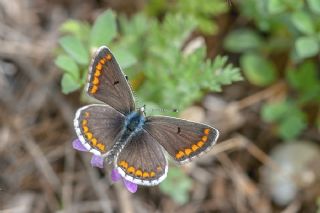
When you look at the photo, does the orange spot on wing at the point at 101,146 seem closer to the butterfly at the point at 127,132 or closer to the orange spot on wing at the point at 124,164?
the butterfly at the point at 127,132

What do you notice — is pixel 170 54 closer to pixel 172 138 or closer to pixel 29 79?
pixel 172 138

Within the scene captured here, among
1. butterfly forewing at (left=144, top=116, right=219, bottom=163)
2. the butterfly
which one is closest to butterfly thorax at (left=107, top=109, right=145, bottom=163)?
the butterfly

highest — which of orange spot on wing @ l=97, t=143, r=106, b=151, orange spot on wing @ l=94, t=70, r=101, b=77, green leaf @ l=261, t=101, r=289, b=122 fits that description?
orange spot on wing @ l=94, t=70, r=101, b=77

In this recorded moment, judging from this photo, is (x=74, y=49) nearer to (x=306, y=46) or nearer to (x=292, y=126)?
(x=306, y=46)

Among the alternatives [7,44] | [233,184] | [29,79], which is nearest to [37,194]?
[29,79]

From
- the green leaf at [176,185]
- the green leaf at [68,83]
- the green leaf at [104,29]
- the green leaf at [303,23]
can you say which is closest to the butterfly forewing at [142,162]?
the green leaf at [68,83]

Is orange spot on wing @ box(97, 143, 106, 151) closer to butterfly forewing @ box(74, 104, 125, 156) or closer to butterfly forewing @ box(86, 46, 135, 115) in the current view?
butterfly forewing @ box(74, 104, 125, 156)
